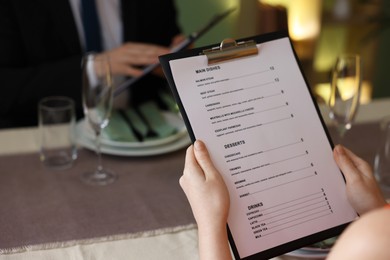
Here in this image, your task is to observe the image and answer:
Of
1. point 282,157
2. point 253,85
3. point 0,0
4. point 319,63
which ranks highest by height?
point 0,0

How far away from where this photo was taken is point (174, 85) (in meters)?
0.86

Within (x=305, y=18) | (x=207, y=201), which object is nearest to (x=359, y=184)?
(x=207, y=201)

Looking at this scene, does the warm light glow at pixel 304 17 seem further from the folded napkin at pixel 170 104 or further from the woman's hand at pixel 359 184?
the woman's hand at pixel 359 184

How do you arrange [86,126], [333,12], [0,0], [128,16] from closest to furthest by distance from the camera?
1. [86,126]
2. [0,0]
3. [128,16]
4. [333,12]

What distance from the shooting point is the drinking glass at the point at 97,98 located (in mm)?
1218

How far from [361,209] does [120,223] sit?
41 cm

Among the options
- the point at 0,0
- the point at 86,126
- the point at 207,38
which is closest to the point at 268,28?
the point at 207,38

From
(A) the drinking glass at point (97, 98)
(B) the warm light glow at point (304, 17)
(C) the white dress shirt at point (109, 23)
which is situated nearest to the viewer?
(A) the drinking glass at point (97, 98)

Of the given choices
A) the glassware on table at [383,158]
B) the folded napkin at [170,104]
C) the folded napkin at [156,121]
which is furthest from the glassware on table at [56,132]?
the glassware on table at [383,158]

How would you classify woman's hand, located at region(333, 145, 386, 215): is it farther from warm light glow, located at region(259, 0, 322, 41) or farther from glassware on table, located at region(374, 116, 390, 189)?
warm light glow, located at region(259, 0, 322, 41)

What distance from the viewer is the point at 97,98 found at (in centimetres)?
124

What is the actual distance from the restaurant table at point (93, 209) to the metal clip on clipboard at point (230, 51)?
32 cm

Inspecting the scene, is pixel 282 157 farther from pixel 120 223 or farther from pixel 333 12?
pixel 333 12

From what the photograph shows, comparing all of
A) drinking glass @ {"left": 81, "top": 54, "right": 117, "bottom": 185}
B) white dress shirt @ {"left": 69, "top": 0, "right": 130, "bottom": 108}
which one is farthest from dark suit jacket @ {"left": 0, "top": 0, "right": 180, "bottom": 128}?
drinking glass @ {"left": 81, "top": 54, "right": 117, "bottom": 185}
